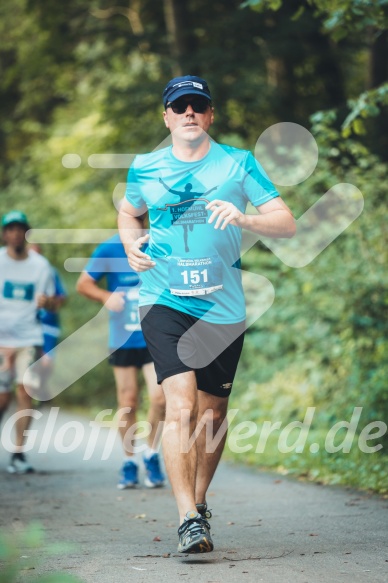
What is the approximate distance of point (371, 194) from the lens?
36.0 feet

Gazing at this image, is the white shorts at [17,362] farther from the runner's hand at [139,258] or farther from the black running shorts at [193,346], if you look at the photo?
the runner's hand at [139,258]

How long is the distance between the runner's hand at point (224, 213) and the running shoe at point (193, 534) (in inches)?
51.6

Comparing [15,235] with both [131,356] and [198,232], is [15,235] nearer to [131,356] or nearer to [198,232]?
[131,356]

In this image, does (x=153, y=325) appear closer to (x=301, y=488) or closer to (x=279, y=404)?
(x=301, y=488)

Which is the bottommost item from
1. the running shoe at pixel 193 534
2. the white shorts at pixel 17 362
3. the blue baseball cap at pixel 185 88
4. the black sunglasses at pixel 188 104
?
the running shoe at pixel 193 534

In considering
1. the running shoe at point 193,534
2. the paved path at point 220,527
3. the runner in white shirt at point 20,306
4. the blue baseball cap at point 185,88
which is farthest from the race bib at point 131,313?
the running shoe at point 193,534

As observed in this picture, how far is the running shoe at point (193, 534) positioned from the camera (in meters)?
4.64

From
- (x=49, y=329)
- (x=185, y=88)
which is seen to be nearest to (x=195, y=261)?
(x=185, y=88)

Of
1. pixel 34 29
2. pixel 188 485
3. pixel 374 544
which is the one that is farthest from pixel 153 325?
pixel 34 29

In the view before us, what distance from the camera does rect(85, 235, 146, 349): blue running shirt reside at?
7879mm

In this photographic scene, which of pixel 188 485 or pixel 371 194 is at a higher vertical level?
pixel 371 194

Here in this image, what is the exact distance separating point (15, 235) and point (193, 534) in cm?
515

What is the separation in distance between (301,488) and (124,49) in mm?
12062

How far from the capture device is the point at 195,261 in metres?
5.01
